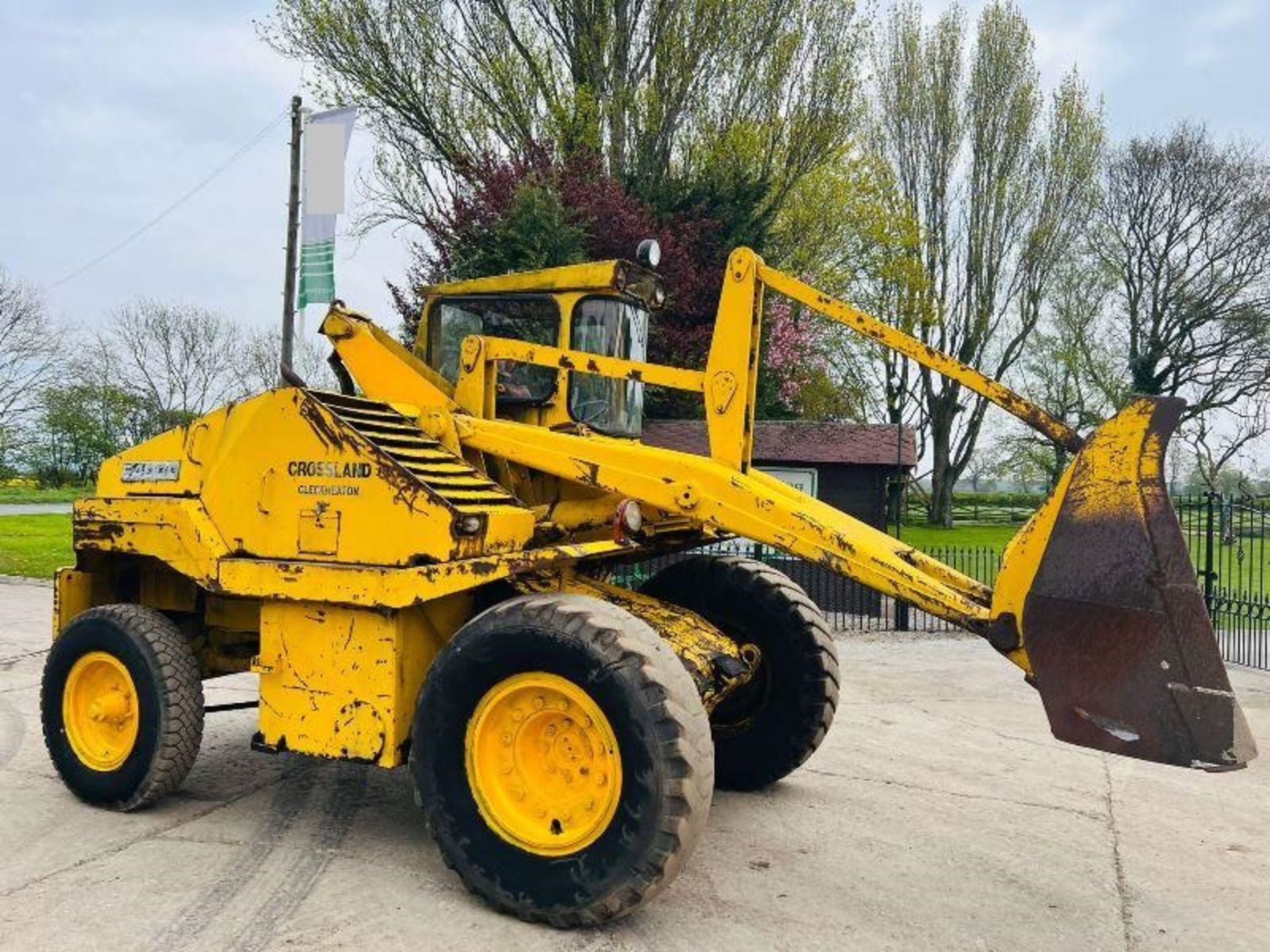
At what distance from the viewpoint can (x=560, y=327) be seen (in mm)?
5309

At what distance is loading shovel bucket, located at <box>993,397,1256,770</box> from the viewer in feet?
11.3

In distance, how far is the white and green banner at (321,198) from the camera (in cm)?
1488

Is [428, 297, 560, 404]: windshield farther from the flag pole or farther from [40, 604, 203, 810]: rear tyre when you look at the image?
the flag pole

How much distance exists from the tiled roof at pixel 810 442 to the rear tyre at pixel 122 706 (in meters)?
9.43

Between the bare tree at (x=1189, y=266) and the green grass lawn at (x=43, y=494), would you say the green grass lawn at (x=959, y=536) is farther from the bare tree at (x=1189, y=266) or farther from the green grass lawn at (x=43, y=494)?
the green grass lawn at (x=43, y=494)

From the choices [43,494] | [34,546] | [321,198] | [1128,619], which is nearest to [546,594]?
[1128,619]

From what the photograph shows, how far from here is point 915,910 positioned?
3.94 m

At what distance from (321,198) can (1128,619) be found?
45.8ft

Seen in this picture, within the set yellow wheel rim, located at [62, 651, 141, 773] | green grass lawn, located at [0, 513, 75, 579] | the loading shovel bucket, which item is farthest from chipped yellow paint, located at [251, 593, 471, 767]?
green grass lawn, located at [0, 513, 75, 579]

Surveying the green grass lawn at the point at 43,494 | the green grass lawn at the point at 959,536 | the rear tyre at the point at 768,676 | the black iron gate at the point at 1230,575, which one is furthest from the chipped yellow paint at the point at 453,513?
the green grass lawn at the point at 43,494

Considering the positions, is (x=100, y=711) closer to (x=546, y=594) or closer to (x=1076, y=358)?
(x=546, y=594)

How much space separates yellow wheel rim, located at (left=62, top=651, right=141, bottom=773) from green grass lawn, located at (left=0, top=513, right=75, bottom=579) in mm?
11328

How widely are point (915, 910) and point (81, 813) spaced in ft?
12.3

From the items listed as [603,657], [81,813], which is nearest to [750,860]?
[603,657]
